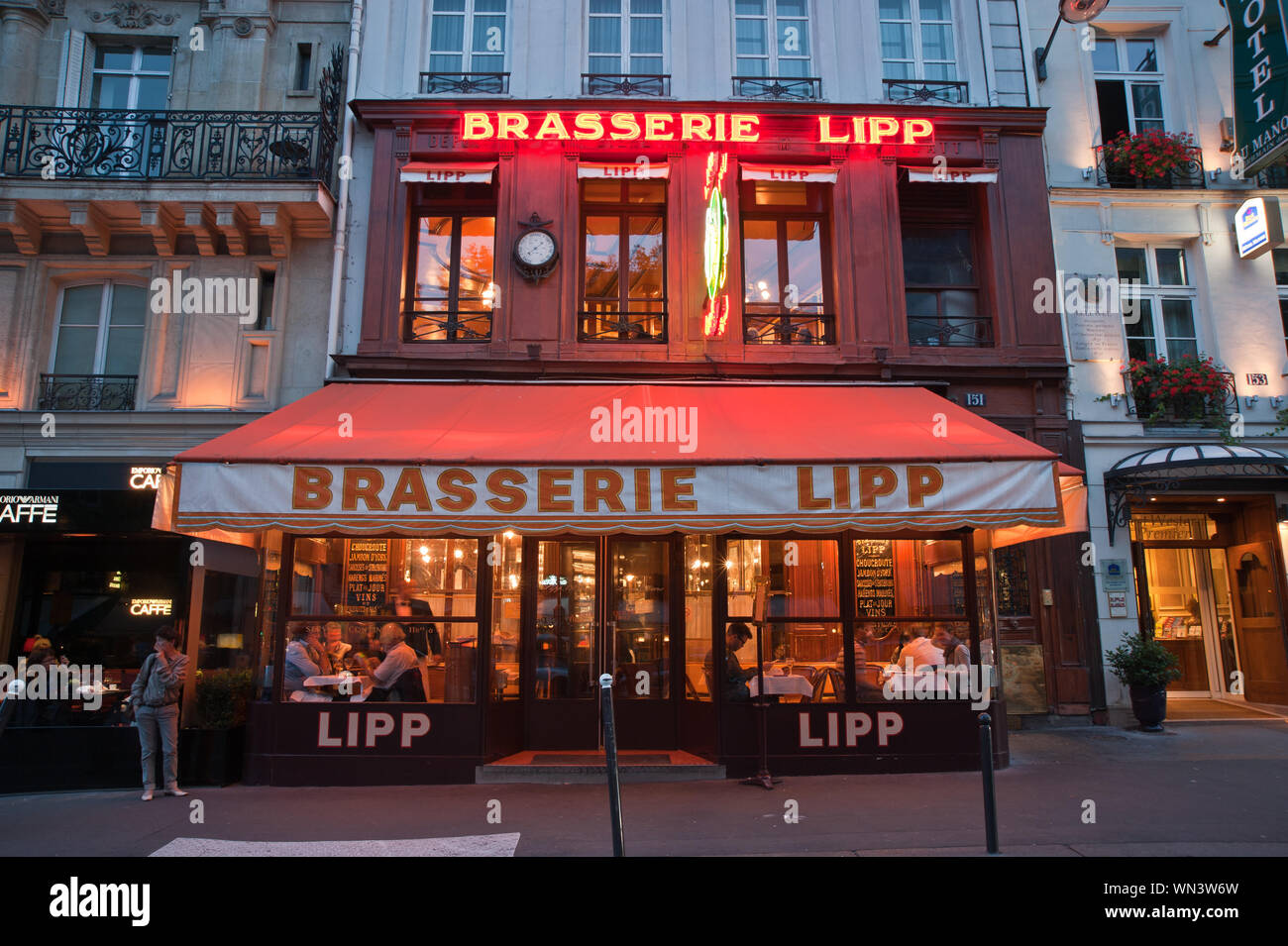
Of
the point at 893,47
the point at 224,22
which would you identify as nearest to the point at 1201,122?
the point at 893,47

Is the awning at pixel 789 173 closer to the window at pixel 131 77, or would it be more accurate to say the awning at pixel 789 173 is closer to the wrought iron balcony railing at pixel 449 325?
the wrought iron balcony railing at pixel 449 325

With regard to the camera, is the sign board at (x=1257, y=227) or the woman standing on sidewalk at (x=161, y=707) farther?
the sign board at (x=1257, y=227)

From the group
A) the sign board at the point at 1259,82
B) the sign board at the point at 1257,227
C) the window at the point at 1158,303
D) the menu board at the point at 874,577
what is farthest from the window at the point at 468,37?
the sign board at the point at 1257,227

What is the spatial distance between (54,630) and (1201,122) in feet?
58.0

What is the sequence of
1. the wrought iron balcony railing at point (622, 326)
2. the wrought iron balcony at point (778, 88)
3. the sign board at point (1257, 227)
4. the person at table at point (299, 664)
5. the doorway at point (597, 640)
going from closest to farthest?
1. the person at table at point (299, 664)
2. the doorway at point (597, 640)
3. the wrought iron balcony railing at point (622, 326)
4. the sign board at point (1257, 227)
5. the wrought iron balcony at point (778, 88)

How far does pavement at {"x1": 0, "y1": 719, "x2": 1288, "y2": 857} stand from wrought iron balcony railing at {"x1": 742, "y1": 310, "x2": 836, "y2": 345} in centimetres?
562

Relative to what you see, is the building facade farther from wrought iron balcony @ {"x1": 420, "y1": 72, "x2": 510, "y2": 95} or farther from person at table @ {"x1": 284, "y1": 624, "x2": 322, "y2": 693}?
person at table @ {"x1": 284, "y1": 624, "x2": 322, "y2": 693}

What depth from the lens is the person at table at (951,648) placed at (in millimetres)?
9289

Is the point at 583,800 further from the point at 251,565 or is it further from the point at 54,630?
the point at 54,630

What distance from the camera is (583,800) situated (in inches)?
314

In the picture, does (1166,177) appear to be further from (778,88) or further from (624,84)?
(624,84)

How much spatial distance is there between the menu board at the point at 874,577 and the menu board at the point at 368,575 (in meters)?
5.37

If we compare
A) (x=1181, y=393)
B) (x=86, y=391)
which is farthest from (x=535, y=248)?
(x=1181, y=393)

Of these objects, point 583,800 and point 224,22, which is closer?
point 583,800
